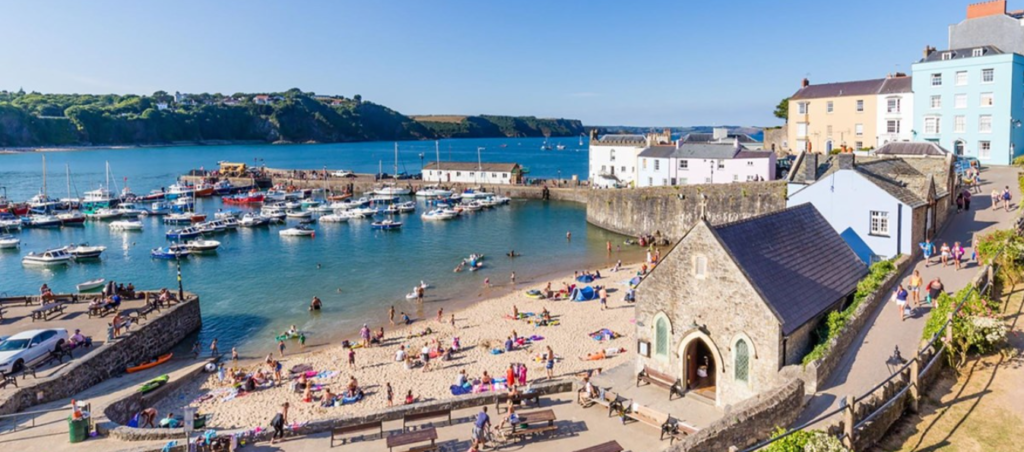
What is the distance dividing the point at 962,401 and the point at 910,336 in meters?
4.59

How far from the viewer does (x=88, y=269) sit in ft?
165

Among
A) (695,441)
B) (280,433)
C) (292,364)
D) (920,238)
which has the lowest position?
(292,364)

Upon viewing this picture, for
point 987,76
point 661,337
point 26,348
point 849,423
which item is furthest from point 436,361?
point 987,76

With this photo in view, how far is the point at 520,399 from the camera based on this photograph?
60.0 ft

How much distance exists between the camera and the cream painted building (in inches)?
2188

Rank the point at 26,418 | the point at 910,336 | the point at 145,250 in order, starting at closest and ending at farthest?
the point at 910,336 < the point at 26,418 < the point at 145,250

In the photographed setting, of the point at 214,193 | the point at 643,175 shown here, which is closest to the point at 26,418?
the point at 643,175

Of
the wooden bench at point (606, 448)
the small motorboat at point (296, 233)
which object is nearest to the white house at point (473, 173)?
the small motorboat at point (296, 233)

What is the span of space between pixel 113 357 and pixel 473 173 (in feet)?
235

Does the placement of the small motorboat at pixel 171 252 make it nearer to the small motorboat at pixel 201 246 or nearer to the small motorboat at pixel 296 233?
the small motorboat at pixel 201 246

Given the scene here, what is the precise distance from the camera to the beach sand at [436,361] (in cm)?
2403

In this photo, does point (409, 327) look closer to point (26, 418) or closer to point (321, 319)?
point (321, 319)

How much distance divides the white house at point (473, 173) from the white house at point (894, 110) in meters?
49.2

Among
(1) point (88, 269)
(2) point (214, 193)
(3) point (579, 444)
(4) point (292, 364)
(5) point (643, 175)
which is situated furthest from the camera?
(2) point (214, 193)
